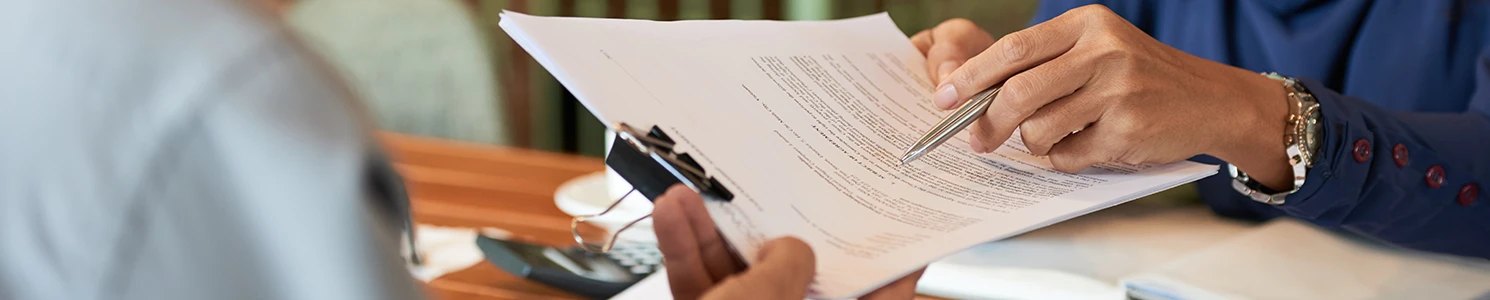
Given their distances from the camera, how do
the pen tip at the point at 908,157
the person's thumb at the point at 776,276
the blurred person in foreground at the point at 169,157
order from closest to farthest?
the blurred person in foreground at the point at 169,157
the person's thumb at the point at 776,276
the pen tip at the point at 908,157

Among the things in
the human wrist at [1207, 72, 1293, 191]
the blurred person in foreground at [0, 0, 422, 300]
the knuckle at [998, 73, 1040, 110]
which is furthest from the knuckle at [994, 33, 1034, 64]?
the blurred person in foreground at [0, 0, 422, 300]

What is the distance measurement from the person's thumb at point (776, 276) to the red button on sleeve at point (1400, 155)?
513mm

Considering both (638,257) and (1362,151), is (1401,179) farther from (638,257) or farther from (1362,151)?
(638,257)

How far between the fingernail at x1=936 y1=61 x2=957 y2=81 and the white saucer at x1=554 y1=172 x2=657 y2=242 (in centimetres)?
23

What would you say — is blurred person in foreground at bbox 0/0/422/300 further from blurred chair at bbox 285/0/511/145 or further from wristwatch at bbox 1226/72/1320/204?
blurred chair at bbox 285/0/511/145

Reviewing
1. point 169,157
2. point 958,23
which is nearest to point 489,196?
point 958,23

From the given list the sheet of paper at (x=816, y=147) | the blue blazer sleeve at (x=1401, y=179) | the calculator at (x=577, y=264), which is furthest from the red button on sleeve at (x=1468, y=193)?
the calculator at (x=577, y=264)

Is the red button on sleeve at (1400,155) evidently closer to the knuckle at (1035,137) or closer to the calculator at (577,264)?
the knuckle at (1035,137)

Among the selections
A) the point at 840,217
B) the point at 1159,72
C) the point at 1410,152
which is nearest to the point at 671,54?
the point at 840,217

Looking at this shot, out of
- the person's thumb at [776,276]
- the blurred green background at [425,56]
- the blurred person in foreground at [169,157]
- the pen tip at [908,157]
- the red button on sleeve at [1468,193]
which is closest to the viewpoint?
the blurred person in foreground at [169,157]

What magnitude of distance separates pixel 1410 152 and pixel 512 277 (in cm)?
60

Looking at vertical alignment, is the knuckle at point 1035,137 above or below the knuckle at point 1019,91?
below

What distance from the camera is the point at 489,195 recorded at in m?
1.00

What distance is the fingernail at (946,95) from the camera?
1.70 feet
